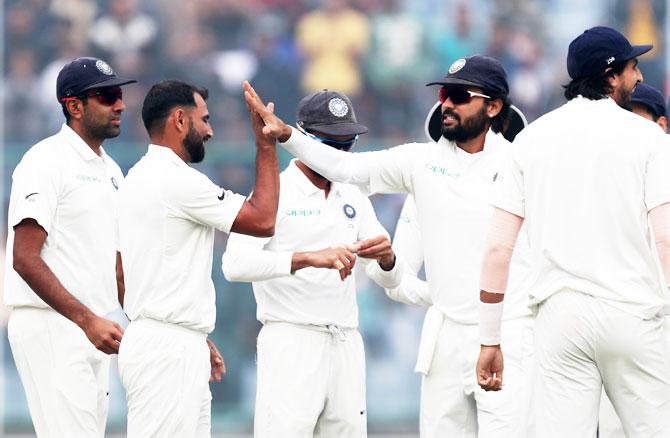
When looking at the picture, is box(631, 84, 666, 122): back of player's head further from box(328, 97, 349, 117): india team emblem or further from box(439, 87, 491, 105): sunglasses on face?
box(328, 97, 349, 117): india team emblem

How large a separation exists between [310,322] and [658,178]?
7.29ft

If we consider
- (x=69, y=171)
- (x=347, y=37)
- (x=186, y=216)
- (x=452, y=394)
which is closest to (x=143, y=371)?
(x=186, y=216)

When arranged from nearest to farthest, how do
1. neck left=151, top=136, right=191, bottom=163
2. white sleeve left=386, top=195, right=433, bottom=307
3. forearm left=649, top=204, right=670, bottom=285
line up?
forearm left=649, top=204, right=670, bottom=285 → neck left=151, top=136, right=191, bottom=163 → white sleeve left=386, top=195, right=433, bottom=307

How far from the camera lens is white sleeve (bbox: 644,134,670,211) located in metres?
5.51

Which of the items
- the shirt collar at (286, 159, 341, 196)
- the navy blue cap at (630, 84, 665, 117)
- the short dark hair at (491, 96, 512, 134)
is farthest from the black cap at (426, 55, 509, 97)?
the navy blue cap at (630, 84, 665, 117)

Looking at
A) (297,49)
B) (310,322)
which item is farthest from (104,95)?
(297,49)

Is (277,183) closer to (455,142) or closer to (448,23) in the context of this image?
(455,142)

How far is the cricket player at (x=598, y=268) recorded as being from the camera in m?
5.50

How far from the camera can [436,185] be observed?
282 inches

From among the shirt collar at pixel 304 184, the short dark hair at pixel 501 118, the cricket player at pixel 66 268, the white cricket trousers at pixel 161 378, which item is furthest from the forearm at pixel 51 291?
the short dark hair at pixel 501 118

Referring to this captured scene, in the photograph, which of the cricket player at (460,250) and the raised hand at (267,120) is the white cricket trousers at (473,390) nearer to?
the cricket player at (460,250)

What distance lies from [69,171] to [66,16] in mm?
7146

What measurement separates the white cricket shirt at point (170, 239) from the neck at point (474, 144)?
1.39 metres

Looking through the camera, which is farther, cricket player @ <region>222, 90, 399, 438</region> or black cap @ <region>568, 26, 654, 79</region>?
cricket player @ <region>222, 90, 399, 438</region>
